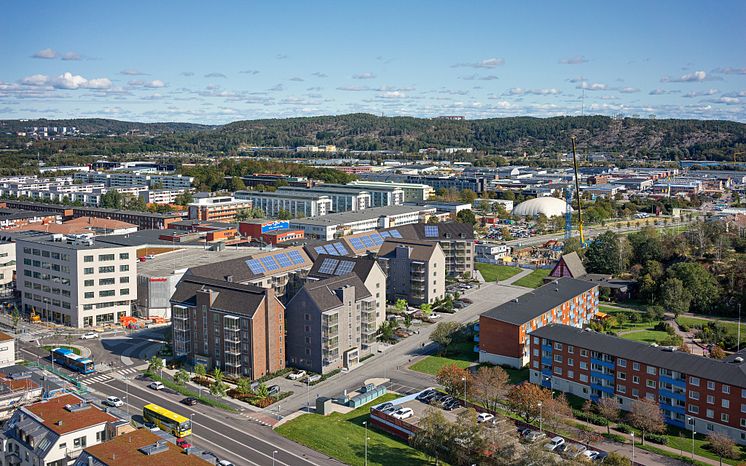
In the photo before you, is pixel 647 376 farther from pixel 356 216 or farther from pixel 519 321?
pixel 356 216

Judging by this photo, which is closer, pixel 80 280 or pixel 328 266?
pixel 328 266

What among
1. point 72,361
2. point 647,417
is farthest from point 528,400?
point 72,361

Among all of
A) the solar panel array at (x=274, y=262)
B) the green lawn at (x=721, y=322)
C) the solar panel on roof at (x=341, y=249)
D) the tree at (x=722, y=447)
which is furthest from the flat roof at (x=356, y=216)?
the tree at (x=722, y=447)

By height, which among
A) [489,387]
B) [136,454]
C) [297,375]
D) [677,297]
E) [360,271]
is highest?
[360,271]

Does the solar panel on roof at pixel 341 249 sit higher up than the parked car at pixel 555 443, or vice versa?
the solar panel on roof at pixel 341 249

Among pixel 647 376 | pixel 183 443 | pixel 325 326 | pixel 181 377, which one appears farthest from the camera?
pixel 325 326

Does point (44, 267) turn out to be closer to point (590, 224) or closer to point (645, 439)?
point (645, 439)

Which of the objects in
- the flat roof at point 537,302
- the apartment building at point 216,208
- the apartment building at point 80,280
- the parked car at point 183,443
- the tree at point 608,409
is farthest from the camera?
the apartment building at point 216,208

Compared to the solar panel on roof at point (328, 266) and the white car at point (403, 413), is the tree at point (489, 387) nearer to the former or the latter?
the white car at point (403, 413)

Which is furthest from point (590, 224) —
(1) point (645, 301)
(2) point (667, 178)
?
(2) point (667, 178)
